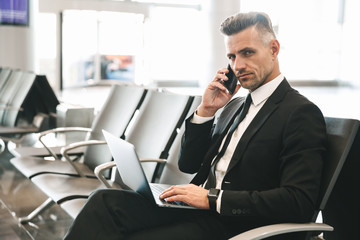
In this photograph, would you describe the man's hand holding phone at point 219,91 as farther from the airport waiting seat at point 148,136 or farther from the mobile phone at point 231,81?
the airport waiting seat at point 148,136

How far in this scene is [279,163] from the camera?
164cm

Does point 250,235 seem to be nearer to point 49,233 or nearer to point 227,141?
point 227,141

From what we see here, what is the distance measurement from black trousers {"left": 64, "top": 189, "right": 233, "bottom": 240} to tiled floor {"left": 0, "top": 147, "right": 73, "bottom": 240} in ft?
4.86

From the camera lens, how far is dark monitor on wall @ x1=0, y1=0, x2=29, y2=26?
353 inches

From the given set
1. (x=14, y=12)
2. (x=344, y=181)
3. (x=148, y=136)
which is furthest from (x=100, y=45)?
(x=344, y=181)

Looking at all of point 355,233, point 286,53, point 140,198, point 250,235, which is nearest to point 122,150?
point 140,198

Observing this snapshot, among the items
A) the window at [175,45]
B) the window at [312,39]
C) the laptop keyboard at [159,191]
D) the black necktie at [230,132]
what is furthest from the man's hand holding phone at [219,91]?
the window at [312,39]

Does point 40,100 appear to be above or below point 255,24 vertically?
below

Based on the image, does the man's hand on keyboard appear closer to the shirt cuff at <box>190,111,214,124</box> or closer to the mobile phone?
the shirt cuff at <box>190,111,214,124</box>

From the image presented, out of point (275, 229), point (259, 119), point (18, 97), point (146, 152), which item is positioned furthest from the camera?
point (18, 97)

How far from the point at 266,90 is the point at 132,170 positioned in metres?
0.57

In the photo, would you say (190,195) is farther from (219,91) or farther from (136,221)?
(219,91)

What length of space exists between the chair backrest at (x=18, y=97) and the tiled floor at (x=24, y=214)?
72 cm

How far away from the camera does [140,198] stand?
1757 millimetres
